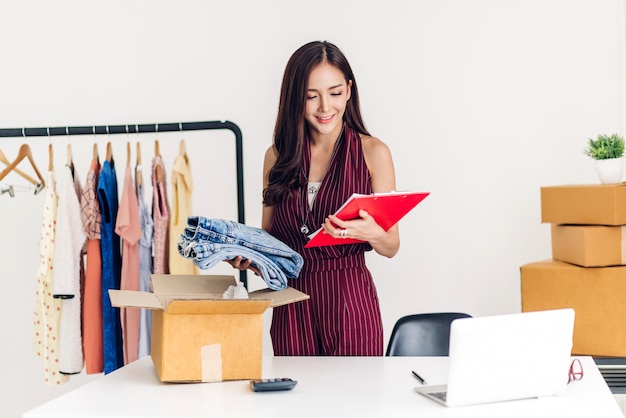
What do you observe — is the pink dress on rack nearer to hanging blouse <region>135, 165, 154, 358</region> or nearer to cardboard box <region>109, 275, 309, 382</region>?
hanging blouse <region>135, 165, 154, 358</region>

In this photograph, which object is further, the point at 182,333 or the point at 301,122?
the point at 301,122

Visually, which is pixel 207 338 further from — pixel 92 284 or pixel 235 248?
pixel 92 284

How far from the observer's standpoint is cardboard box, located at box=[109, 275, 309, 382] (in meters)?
1.89

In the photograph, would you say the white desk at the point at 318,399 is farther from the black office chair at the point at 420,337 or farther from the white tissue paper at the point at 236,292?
the black office chair at the point at 420,337

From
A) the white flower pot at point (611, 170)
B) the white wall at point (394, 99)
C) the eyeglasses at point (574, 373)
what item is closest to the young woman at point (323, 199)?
→ the eyeglasses at point (574, 373)

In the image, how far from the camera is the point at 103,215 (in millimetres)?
3273

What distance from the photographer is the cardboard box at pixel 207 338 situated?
1.89m

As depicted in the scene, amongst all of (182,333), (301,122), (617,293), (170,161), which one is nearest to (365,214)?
(301,122)

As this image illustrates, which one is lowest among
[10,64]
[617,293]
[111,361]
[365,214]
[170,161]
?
[111,361]

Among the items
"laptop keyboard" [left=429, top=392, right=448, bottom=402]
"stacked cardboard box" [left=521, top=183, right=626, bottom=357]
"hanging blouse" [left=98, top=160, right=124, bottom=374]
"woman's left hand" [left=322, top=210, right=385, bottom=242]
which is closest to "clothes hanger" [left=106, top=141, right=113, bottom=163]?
"hanging blouse" [left=98, top=160, right=124, bottom=374]

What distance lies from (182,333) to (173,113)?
81.2 inches

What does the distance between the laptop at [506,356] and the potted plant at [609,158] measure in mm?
1647

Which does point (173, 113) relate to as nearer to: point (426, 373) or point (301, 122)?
point (301, 122)

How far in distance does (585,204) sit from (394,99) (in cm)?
103
